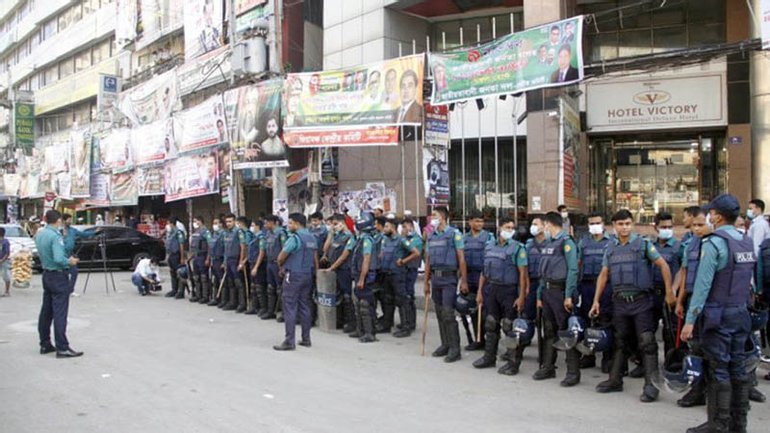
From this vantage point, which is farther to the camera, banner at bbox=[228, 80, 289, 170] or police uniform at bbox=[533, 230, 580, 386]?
banner at bbox=[228, 80, 289, 170]

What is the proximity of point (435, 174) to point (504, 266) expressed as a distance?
24.2ft

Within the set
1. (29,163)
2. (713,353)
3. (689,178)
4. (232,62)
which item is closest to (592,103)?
(689,178)

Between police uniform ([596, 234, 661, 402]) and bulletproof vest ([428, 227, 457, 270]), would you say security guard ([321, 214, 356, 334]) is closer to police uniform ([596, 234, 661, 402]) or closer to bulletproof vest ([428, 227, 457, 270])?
bulletproof vest ([428, 227, 457, 270])

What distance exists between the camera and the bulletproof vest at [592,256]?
25.1 ft

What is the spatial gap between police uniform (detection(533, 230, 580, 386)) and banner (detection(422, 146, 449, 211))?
A: 7418mm

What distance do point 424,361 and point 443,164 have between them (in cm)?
760

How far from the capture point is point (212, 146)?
20.6 meters

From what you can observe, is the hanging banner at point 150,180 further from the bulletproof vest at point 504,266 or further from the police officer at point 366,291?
the bulletproof vest at point 504,266

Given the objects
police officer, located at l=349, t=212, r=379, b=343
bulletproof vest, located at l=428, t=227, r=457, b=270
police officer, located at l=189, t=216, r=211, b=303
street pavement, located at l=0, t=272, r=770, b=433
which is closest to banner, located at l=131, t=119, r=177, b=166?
police officer, located at l=189, t=216, r=211, b=303

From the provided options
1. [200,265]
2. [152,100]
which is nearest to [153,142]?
[152,100]

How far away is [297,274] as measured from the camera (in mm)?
8961

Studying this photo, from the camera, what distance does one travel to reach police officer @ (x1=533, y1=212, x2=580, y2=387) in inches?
277

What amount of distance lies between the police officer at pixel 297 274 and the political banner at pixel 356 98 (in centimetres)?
647

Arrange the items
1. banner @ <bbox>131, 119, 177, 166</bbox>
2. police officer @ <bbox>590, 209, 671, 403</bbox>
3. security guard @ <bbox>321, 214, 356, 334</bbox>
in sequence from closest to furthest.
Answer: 1. police officer @ <bbox>590, 209, 671, 403</bbox>
2. security guard @ <bbox>321, 214, 356, 334</bbox>
3. banner @ <bbox>131, 119, 177, 166</bbox>
